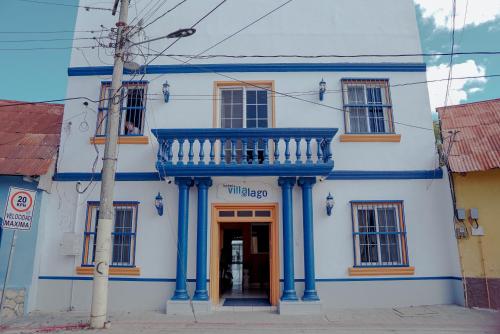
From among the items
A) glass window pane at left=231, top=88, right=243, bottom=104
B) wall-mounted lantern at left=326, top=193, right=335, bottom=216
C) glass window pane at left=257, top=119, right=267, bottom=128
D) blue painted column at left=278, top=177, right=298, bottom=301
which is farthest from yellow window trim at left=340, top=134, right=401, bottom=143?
glass window pane at left=231, top=88, right=243, bottom=104

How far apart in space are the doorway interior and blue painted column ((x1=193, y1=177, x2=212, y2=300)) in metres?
0.34

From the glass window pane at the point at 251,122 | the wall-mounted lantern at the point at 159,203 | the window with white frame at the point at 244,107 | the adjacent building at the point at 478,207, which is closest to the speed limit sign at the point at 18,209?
the wall-mounted lantern at the point at 159,203

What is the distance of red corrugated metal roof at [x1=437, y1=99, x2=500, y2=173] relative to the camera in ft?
30.0

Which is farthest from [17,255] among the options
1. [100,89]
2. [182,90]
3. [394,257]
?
[394,257]

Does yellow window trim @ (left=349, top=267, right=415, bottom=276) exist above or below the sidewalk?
above

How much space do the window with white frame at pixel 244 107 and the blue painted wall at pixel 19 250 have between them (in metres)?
5.16

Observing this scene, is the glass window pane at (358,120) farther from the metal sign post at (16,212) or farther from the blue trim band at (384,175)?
the metal sign post at (16,212)

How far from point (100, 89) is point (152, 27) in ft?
7.72

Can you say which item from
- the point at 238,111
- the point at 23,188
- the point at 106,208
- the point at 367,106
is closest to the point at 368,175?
the point at 367,106

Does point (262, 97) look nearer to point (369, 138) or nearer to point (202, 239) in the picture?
point (369, 138)

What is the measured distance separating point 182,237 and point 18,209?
11.5 feet

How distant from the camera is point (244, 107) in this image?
10352 millimetres

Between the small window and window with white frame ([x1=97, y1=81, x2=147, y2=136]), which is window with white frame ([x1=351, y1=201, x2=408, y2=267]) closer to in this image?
the small window

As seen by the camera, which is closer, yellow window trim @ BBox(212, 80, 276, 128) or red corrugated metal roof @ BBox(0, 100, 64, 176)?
red corrugated metal roof @ BBox(0, 100, 64, 176)
